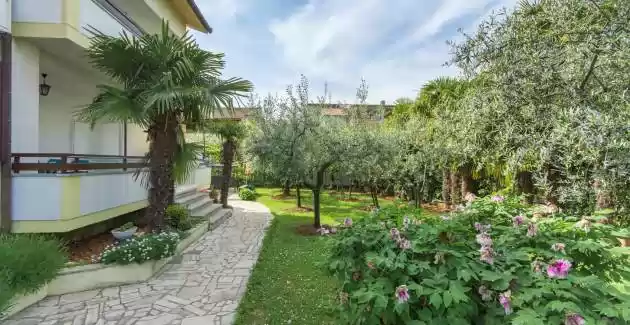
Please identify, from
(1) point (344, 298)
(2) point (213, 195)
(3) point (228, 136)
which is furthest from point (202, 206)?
(1) point (344, 298)

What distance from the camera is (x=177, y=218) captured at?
1091 centimetres

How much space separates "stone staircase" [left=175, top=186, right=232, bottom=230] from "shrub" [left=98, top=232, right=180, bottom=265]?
5024 mm

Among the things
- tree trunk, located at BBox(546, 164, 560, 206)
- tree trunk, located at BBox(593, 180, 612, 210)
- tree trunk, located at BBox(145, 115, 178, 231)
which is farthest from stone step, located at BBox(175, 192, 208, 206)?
tree trunk, located at BBox(593, 180, 612, 210)

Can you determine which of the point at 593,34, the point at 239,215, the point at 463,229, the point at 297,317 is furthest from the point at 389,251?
the point at 239,215

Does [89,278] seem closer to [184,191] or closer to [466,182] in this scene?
[184,191]

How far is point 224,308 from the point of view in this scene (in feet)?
19.6

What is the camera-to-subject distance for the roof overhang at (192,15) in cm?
1471

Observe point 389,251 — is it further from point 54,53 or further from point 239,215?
point 239,215

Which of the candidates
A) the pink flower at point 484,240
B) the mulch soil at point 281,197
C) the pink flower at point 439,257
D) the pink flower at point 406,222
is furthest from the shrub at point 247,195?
the pink flower at point 484,240

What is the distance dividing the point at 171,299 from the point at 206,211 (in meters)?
8.41

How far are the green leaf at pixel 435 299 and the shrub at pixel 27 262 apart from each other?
219 inches

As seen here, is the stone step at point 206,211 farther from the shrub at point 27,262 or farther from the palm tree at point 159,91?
the shrub at point 27,262

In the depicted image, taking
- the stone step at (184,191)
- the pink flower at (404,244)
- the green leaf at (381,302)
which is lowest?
the stone step at (184,191)

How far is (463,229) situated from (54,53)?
9488 mm
